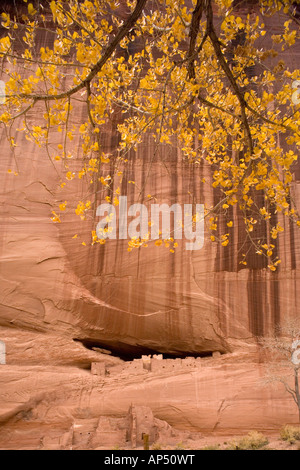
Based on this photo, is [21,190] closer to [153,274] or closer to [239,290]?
[153,274]

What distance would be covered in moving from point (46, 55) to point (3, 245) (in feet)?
21.5

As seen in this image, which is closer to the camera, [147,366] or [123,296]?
[147,366]

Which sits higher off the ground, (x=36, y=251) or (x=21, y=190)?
(x=21, y=190)

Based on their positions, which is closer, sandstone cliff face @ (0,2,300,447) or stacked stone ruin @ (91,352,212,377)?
sandstone cliff face @ (0,2,300,447)

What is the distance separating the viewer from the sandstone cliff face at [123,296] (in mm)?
8852

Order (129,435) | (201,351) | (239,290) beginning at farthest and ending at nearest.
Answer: (201,351) → (239,290) → (129,435)

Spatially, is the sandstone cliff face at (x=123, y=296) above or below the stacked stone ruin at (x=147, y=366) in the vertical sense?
above

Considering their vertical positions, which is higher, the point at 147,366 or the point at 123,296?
the point at 123,296

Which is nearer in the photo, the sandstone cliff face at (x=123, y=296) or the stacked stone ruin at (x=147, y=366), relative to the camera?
the sandstone cliff face at (x=123, y=296)

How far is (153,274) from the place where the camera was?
9438 mm

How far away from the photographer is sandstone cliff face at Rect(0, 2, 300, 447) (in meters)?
8.85

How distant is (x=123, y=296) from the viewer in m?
9.46

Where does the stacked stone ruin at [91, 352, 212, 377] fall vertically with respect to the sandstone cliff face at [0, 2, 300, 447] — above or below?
below
